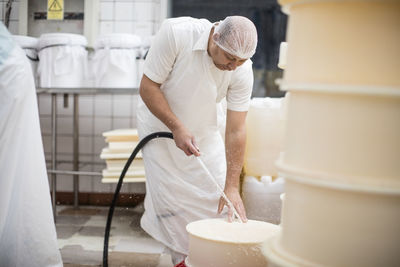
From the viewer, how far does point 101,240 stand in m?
3.15

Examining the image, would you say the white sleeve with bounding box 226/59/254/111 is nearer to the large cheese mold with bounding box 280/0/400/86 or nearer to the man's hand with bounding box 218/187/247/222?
the man's hand with bounding box 218/187/247/222

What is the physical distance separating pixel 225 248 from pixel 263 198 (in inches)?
54.8

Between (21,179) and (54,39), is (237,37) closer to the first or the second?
(21,179)

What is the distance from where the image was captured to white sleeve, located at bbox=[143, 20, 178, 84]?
2.17 meters

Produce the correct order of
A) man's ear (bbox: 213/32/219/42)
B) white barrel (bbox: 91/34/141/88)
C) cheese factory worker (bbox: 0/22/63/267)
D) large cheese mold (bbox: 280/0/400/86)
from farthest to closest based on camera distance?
1. white barrel (bbox: 91/34/141/88)
2. man's ear (bbox: 213/32/219/42)
3. cheese factory worker (bbox: 0/22/63/267)
4. large cheese mold (bbox: 280/0/400/86)

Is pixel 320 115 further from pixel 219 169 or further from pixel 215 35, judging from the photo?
pixel 219 169

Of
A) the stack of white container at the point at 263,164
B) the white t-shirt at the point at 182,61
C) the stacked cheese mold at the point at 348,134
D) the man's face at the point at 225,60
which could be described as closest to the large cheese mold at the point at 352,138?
the stacked cheese mold at the point at 348,134

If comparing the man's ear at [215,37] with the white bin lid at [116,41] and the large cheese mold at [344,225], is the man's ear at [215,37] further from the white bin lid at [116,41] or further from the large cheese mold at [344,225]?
the white bin lid at [116,41]

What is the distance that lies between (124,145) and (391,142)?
274 cm

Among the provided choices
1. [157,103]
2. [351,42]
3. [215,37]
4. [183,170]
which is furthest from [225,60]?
[351,42]

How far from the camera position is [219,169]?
2357 mm

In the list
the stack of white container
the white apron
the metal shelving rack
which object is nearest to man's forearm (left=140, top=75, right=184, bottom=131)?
the white apron

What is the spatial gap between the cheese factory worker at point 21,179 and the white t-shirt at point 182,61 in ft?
1.82

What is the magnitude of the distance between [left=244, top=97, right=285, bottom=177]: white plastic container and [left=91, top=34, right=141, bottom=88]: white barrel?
3.48 ft
